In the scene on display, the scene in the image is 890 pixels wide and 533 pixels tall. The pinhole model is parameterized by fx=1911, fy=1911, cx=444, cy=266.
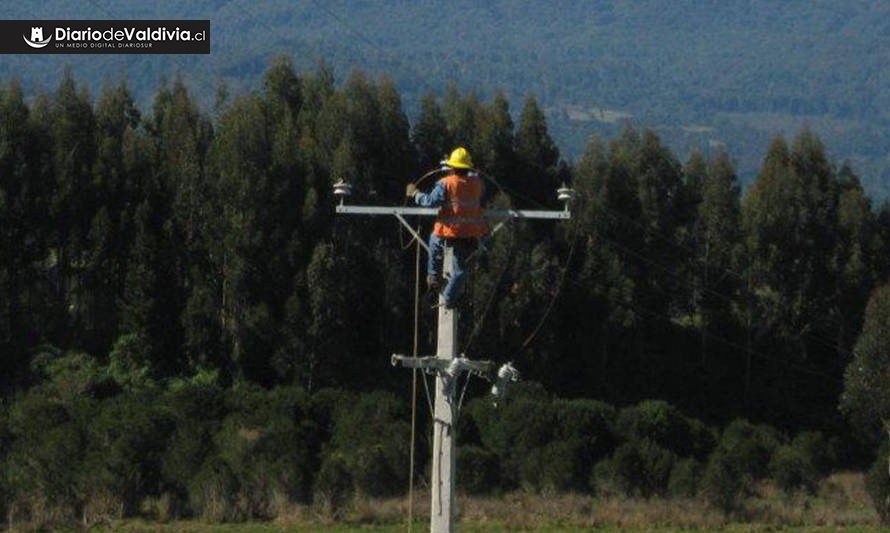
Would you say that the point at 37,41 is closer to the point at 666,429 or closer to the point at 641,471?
the point at 666,429

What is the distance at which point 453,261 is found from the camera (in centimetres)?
2175

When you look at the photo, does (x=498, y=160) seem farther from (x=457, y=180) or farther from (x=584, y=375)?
(x=457, y=180)

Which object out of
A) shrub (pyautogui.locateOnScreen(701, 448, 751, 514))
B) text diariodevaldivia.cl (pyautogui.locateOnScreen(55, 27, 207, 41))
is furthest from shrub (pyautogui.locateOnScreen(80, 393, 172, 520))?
text diariodevaldivia.cl (pyautogui.locateOnScreen(55, 27, 207, 41))

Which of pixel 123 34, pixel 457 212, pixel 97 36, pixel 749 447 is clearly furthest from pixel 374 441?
pixel 457 212

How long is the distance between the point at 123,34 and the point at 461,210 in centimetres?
2853

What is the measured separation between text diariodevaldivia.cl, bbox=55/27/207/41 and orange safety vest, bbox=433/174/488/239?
2603 cm

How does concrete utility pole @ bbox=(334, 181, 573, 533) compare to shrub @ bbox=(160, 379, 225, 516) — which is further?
shrub @ bbox=(160, 379, 225, 516)

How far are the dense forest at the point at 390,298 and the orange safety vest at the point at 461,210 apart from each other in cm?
1492

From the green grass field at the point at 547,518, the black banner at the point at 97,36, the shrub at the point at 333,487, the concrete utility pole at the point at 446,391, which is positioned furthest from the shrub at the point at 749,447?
the concrete utility pole at the point at 446,391

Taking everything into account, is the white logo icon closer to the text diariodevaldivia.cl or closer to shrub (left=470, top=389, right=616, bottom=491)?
the text diariodevaldivia.cl

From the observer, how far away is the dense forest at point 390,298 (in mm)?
39344

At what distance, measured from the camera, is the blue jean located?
2156 cm

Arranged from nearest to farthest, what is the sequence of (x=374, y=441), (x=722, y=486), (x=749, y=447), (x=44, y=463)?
1. (x=44, y=463)
2. (x=722, y=486)
3. (x=374, y=441)
4. (x=749, y=447)

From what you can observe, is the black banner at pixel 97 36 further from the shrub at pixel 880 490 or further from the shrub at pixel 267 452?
the shrub at pixel 880 490
